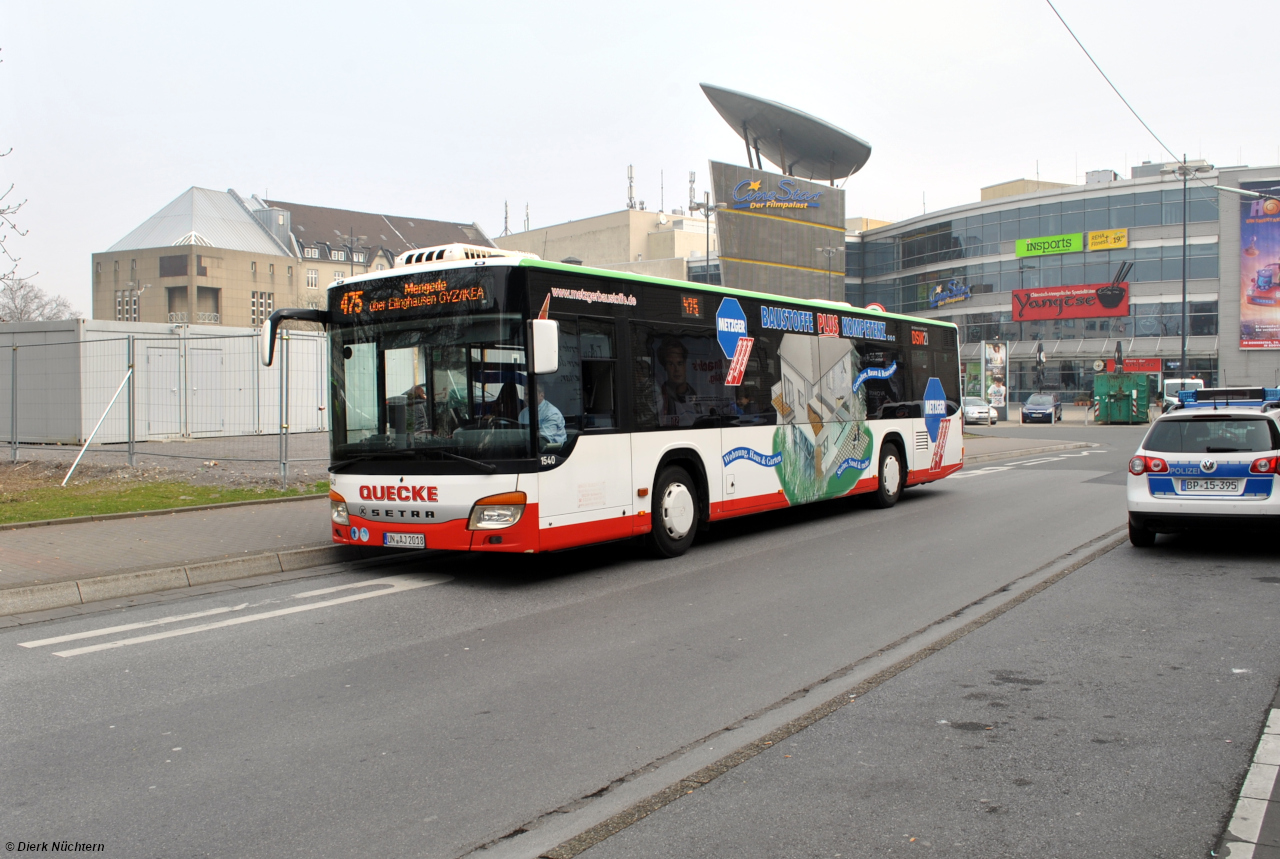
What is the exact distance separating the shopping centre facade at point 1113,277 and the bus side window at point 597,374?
57450mm

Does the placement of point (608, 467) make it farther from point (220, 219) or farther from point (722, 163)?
point (220, 219)

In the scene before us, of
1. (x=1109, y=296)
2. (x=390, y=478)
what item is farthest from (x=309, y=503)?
(x=1109, y=296)

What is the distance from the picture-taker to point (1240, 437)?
1012cm

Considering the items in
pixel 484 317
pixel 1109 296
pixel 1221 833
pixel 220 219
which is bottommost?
pixel 1221 833

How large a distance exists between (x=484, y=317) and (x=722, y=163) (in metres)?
42.7

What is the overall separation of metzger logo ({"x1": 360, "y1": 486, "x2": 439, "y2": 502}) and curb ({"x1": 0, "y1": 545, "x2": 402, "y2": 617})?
1190mm

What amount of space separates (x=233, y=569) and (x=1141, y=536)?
9451mm

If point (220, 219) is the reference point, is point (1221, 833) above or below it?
below

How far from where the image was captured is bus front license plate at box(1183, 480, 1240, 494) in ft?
32.8

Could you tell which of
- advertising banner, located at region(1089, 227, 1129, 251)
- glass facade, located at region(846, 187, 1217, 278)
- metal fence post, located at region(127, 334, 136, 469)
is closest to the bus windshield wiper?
metal fence post, located at region(127, 334, 136, 469)

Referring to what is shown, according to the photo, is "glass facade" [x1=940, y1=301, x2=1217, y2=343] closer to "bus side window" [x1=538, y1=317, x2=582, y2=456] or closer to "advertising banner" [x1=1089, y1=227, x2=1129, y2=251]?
"advertising banner" [x1=1089, y1=227, x2=1129, y2=251]

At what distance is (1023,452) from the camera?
28.8 meters

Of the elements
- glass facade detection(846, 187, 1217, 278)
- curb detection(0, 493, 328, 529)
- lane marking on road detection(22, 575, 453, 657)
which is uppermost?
glass facade detection(846, 187, 1217, 278)

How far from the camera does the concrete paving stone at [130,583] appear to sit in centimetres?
822
